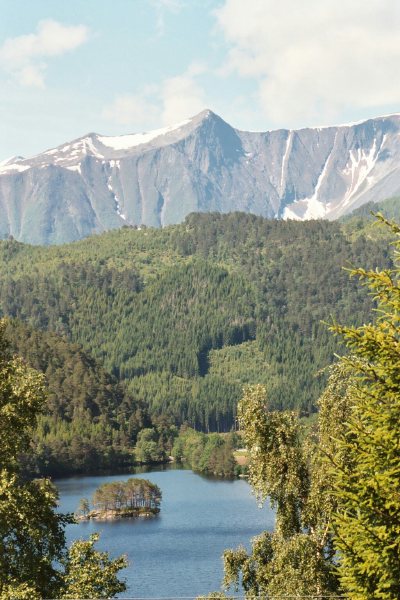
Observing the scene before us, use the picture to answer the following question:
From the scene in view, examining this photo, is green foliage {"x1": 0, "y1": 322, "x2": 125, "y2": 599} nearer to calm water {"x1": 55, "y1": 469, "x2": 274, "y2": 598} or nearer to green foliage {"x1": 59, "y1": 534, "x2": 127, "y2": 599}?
green foliage {"x1": 59, "y1": 534, "x2": 127, "y2": 599}

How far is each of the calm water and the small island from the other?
8.08 feet

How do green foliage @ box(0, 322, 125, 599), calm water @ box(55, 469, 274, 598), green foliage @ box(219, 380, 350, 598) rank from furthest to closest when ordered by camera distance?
calm water @ box(55, 469, 274, 598), green foliage @ box(219, 380, 350, 598), green foliage @ box(0, 322, 125, 599)

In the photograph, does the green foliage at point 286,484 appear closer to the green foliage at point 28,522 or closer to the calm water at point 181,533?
the green foliage at point 28,522

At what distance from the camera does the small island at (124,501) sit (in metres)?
156

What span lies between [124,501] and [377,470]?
473ft

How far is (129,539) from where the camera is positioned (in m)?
131

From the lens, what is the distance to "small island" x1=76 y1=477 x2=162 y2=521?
511 ft

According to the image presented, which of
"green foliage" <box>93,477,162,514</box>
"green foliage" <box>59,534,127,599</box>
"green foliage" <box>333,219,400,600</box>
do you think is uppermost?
"green foliage" <box>333,219,400,600</box>

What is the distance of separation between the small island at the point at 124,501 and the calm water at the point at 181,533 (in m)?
2.46

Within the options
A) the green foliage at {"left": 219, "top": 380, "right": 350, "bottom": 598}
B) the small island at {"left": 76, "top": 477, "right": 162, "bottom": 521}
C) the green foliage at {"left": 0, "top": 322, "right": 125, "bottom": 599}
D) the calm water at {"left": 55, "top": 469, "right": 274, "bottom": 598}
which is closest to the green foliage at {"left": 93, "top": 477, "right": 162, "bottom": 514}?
the small island at {"left": 76, "top": 477, "right": 162, "bottom": 521}

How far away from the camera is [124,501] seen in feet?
530

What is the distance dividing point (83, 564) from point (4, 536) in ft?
9.68

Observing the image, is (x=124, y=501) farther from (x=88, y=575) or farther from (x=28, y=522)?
(x=28, y=522)

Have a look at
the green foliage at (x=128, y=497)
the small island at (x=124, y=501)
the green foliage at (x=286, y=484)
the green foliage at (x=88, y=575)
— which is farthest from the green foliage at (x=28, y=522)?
the green foliage at (x=128, y=497)
